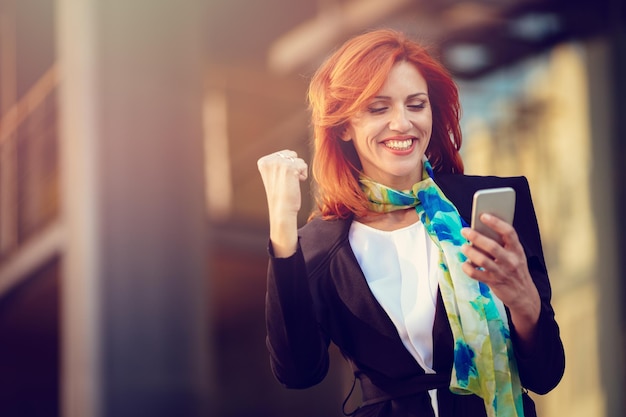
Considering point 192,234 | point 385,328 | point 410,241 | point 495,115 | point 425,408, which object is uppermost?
point 495,115

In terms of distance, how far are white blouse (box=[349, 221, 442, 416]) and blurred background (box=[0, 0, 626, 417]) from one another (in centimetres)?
533

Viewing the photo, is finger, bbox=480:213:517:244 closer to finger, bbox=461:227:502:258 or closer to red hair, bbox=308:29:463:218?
finger, bbox=461:227:502:258

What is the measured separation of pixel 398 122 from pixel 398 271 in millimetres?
212

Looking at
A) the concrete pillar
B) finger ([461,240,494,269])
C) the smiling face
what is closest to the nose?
the smiling face

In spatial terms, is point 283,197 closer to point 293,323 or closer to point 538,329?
point 293,323

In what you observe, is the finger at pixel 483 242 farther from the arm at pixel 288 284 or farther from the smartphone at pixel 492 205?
the arm at pixel 288 284

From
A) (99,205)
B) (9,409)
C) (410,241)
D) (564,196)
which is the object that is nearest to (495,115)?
(564,196)

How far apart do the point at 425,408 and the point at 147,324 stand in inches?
216

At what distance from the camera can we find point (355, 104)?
1306 millimetres

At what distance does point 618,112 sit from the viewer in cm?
943

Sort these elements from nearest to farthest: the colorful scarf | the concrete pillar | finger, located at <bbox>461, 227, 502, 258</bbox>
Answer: finger, located at <bbox>461, 227, 502, 258</bbox>, the colorful scarf, the concrete pillar

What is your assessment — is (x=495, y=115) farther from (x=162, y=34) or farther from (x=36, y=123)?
(x=36, y=123)

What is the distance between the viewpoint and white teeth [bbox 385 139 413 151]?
51.7 inches

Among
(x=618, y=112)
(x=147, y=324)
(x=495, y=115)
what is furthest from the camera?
(x=618, y=112)
